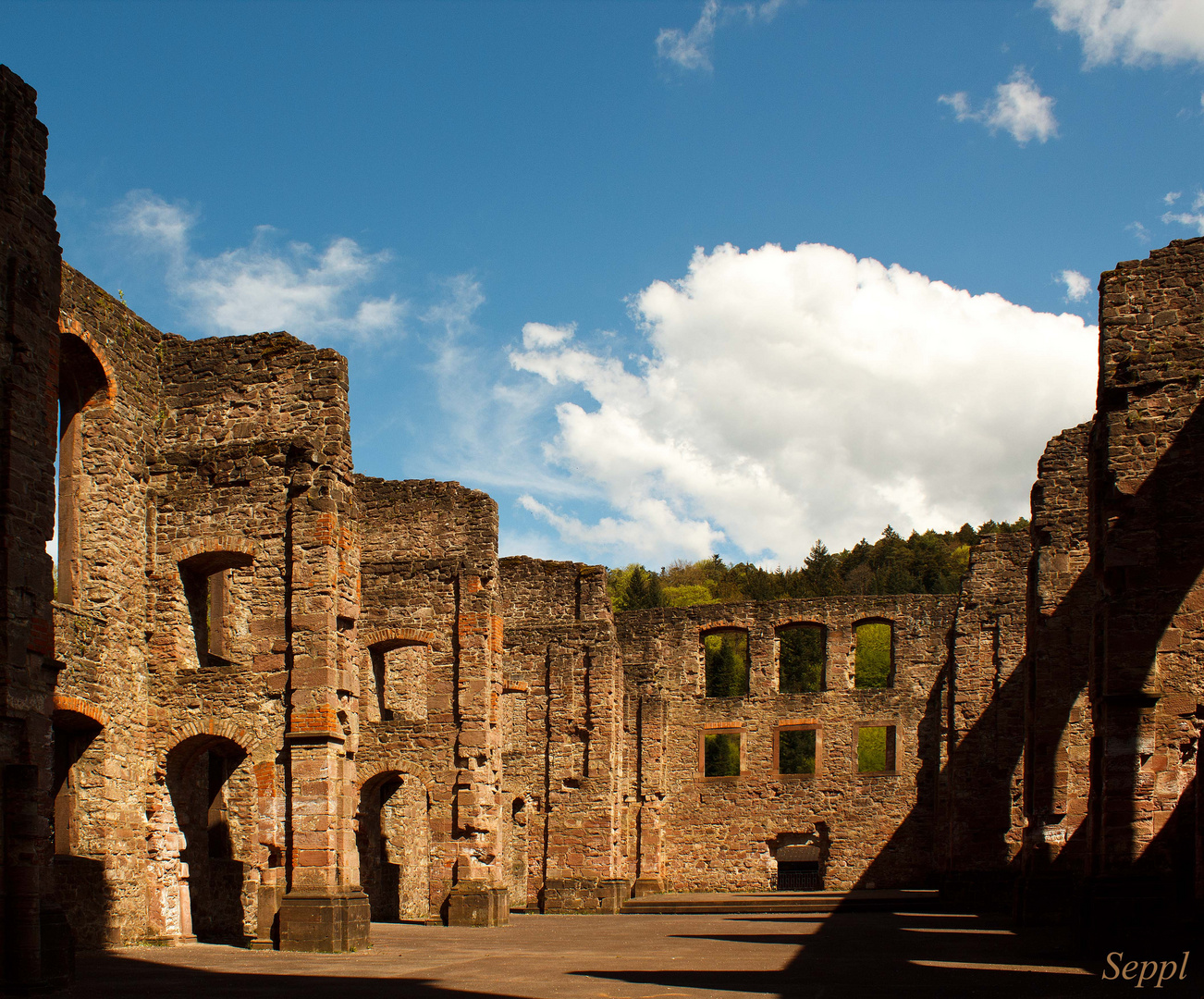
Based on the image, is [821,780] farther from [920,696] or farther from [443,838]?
[443,838]

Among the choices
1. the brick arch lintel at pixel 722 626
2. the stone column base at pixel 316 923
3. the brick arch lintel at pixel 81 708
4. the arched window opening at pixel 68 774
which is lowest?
the stone column base at pixel 316 923

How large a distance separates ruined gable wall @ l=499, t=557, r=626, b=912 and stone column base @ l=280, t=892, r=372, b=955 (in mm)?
10976

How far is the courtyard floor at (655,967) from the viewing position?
8.85 metres

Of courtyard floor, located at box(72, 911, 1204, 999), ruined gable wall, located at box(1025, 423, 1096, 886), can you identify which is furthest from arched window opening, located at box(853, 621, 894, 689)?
courtyard floor, located at box(72, 911, 1204, 999)

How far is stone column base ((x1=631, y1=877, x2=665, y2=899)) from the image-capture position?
27344 mm

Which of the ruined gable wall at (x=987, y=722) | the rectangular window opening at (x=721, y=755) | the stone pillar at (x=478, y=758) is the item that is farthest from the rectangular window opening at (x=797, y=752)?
the stone pillar at (x=478, y=758)

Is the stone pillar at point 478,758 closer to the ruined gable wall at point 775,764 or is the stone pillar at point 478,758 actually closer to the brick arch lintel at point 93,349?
the brick arch lintel at point 93,349

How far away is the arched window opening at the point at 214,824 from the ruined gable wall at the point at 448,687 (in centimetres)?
224

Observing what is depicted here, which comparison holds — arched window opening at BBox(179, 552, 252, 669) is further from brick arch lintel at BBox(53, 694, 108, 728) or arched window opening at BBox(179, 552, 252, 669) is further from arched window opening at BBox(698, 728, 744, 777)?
arched window opening at BBox(698, 728, 744, 777)

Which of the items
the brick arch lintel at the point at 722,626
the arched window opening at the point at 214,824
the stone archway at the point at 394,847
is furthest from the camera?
the brick arch lintel at the point at 722,626

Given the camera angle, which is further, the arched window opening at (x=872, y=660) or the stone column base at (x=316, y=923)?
the arched window opening at (x=872, y=660)

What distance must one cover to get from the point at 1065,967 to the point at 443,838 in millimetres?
10354

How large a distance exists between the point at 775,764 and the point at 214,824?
15841 mm

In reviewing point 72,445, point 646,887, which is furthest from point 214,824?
point 646,887
